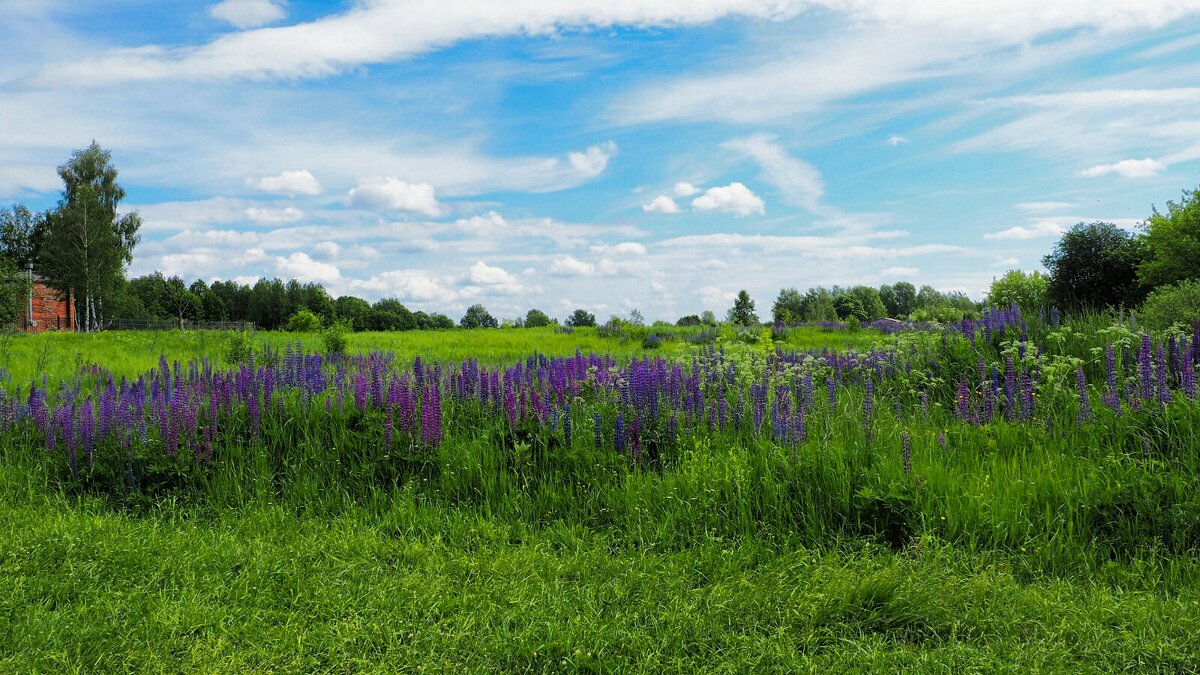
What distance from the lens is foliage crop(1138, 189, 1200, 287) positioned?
17.9m

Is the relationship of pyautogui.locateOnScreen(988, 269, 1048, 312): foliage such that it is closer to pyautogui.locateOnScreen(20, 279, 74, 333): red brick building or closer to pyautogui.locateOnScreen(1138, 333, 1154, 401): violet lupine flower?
pyautogui.locateOnScreen(1138, 333, 1154, 401): violet lupine flower

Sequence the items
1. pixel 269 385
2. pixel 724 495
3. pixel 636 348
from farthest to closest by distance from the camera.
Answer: pixel 636 348
pixel 269 385
pixel 724 495

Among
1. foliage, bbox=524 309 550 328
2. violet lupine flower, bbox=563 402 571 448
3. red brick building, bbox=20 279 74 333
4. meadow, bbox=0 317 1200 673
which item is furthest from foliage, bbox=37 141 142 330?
violet lupine flower, bbox=563 402 571 448

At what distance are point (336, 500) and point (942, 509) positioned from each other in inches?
164

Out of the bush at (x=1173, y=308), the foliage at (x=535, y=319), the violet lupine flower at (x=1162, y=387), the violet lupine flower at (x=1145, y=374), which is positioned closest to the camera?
the violet lupine flower at (x=1162, y=387)

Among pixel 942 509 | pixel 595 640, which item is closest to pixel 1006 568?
pixel 942 509

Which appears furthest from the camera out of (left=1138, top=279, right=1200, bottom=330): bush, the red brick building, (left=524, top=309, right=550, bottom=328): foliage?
the red brick building

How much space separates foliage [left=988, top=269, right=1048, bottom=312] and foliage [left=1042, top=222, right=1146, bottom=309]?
27.8 inches

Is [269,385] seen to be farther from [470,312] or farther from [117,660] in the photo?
[470,312]

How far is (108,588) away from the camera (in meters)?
4.22

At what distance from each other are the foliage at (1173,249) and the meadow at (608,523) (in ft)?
41.3

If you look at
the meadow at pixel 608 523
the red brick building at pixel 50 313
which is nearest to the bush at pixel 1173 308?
the meadow at pixel 608 523

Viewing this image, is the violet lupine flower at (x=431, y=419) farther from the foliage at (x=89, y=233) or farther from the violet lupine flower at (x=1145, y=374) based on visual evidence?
the foliage at (x=89, y=233)

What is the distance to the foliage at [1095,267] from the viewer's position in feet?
58.0
